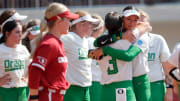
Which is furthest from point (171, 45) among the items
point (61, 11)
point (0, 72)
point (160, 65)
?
point (61, 11)

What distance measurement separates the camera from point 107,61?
5.52 metres

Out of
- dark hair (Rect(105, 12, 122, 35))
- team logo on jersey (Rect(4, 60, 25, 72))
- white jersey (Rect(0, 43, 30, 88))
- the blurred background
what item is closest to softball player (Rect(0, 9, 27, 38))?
white jersey (Rect(0, 43, 30, 88))

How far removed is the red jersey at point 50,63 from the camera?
184 inches

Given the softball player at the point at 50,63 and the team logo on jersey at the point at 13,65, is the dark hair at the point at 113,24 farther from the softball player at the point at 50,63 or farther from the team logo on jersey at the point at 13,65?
the team logo on jersey at the point at 13,65

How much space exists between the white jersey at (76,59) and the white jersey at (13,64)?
0.68m

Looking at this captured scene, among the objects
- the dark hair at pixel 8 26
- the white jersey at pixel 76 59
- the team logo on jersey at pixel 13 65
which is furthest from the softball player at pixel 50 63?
the team logo on jersey at pixel 13 65

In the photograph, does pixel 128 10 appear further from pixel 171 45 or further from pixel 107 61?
pixel 171 45

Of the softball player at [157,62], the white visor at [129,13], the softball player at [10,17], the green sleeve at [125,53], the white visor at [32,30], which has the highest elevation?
the white visor at [129,13]

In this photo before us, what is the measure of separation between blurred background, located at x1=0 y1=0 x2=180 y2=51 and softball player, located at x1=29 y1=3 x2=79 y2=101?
10.0 metres

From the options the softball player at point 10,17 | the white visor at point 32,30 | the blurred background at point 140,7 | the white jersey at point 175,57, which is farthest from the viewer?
the blurred background at point 140,7

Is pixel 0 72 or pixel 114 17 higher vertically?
pixel 114 17

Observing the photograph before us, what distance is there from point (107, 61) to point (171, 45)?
1037 centimetres

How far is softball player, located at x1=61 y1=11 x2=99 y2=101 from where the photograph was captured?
6336 mm

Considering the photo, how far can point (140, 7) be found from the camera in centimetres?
Result: 1531
